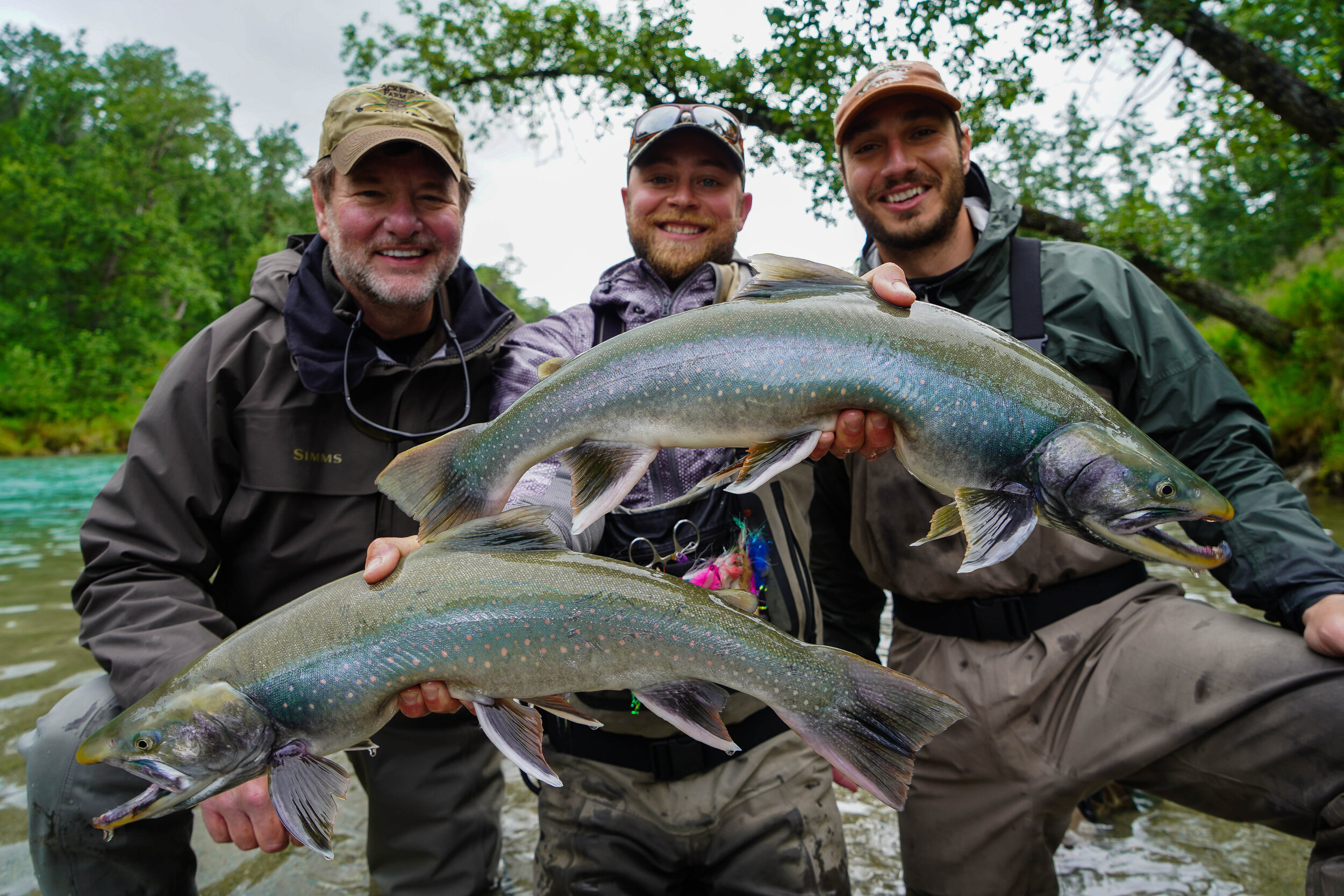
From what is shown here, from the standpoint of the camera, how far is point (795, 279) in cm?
219

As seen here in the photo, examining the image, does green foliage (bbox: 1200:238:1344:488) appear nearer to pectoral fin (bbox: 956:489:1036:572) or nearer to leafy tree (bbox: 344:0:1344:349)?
leafy tree (bbox: 344:0:1344:349)

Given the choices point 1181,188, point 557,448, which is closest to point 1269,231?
point 1181,188

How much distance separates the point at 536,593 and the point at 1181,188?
49335 mm

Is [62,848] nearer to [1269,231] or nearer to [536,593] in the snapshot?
[536,593]

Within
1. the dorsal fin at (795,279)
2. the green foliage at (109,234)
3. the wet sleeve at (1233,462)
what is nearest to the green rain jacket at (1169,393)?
the wet sleeve at (1233,462)

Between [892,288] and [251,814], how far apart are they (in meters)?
2.47

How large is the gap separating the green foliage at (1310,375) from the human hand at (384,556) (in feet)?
45.7

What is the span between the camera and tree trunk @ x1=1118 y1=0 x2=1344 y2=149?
876cm

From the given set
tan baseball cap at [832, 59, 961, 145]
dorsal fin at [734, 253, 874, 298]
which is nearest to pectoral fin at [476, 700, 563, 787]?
dorsal fin at [734, 253, 874, 298]

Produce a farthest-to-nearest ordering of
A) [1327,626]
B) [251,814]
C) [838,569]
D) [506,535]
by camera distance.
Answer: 1. [838,569]
2. [1327,626]
3. [251,814]
4. [506,535]

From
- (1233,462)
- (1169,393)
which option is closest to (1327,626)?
(1233,462)

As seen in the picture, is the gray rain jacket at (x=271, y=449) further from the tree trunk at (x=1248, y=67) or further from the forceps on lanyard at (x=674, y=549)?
the tree trunk at (x=1248, y=67)

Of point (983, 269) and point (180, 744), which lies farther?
point (983, 269)

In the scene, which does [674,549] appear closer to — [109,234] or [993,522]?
[993,522]
